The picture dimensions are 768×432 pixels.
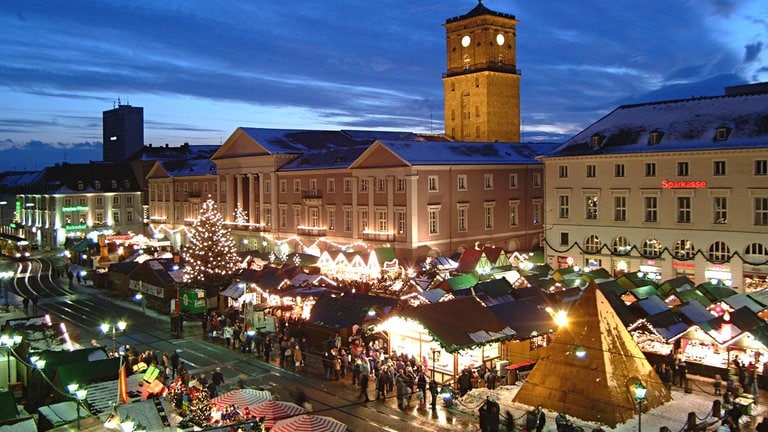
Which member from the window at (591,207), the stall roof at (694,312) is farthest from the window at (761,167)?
the stall roof at (694,312)

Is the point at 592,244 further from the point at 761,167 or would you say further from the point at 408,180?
the point at 408,180

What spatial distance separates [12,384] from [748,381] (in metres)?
24.0

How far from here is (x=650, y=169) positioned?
41062 mm

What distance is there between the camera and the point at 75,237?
78.6 metres

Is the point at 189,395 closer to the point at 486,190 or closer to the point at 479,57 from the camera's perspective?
the point at 486,190

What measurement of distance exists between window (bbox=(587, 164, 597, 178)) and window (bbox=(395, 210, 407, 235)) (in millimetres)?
12495

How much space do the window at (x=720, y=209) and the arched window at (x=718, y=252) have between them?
125 centimetres

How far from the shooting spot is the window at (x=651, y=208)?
4081 cm

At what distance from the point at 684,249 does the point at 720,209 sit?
2936mm

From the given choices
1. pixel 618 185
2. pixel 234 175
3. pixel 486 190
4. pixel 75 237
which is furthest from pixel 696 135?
pixel 75 237

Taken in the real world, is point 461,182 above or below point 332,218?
above

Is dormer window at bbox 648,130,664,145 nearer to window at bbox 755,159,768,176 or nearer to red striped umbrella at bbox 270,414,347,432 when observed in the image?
window at bbox 755,159,768,176

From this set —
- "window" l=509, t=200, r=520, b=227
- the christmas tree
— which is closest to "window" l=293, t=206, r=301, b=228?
the christmas tree

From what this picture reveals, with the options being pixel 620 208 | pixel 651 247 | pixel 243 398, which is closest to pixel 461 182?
pixel 620 208
